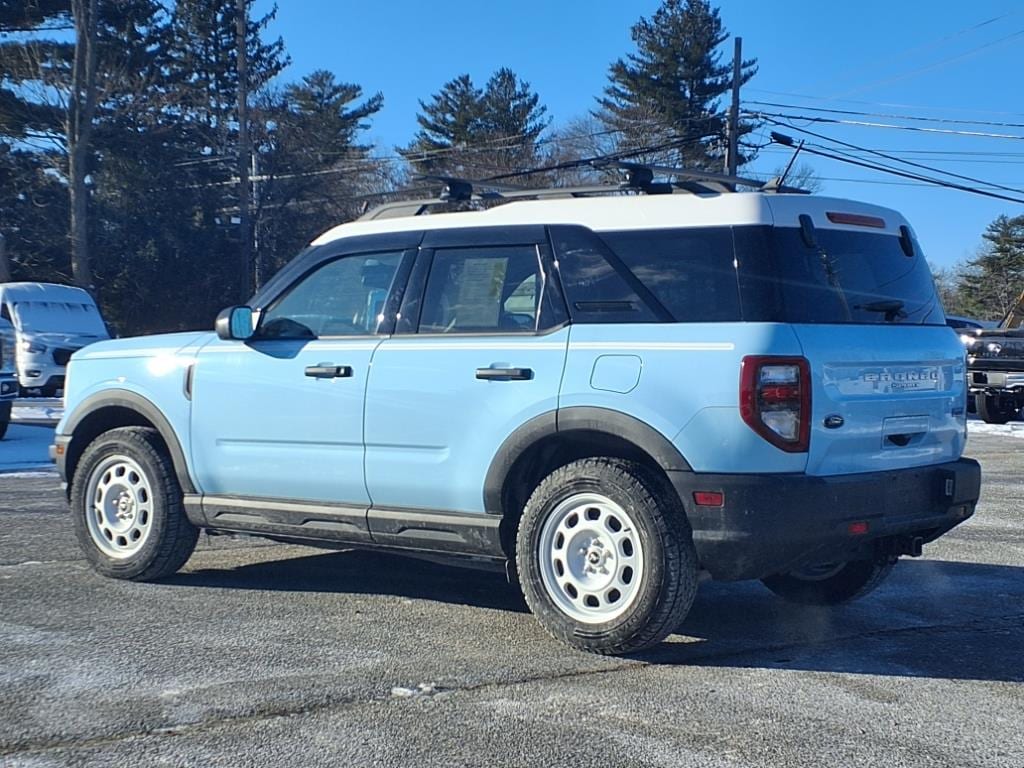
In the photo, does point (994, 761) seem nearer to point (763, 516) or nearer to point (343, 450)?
point (763, 516)

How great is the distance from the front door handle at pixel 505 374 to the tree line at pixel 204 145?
28.0 meters

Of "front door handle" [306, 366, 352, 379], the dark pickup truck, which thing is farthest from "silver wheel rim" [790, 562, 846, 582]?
the dark pickup truck

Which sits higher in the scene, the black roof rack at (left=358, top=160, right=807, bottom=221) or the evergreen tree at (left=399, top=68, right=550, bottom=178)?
the evergreen tree at (left=399, top=68, right=550, bottom=178)

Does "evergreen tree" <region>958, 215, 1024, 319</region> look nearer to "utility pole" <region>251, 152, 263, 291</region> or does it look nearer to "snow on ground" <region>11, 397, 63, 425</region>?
"utility pole" <region>251, 152, 263, 291</region>

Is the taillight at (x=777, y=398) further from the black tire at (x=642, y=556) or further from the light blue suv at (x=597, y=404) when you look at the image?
the black tire at (x=642, y=556)

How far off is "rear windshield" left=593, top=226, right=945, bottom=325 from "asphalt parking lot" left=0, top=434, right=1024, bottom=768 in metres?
1.49

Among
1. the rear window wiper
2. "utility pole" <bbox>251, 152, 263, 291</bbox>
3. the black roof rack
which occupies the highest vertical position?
"utility pole" <bbox>251, 152, 263, 291</bbox>

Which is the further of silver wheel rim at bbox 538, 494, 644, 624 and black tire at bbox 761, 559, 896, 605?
black tire at bbox 761, 559, 896, 605

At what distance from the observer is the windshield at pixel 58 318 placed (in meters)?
22.3

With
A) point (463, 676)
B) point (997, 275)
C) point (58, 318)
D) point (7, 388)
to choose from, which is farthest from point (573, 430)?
point (997, 275)

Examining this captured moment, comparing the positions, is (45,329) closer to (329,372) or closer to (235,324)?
(235,324)

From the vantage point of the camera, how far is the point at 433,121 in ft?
171

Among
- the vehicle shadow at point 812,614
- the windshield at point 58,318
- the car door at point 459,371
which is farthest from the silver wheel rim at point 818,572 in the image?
the windshield at point 58,318

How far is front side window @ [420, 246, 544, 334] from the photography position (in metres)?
5.32
